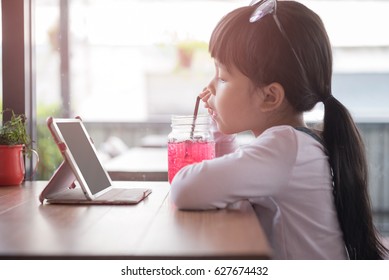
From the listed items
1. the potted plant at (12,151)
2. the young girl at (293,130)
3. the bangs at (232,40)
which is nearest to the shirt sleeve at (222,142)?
the young girl at (293,130)

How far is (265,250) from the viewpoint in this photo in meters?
0.70

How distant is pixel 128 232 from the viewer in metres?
0.83

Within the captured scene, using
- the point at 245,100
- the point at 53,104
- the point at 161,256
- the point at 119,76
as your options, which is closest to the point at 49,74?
the point at 53,104

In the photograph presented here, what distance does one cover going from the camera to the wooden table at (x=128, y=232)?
71cm

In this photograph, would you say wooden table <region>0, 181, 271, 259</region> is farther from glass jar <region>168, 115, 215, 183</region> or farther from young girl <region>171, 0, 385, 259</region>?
glass jar <region>168, 115, 215, 183</region>

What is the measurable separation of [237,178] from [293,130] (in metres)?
0.20

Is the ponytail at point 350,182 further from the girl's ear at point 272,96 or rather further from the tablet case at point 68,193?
the tablet case at point 68,193

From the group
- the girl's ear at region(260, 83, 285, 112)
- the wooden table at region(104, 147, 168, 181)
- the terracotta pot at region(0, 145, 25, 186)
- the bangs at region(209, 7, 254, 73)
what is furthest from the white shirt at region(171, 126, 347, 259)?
the wooden table at region(104, 147, 168, 181)

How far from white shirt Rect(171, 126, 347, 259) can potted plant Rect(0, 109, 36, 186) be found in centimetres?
62

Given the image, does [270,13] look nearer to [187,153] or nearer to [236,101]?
[236,101]

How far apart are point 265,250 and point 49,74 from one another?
149cm

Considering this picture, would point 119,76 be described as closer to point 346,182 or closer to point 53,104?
point 53,104

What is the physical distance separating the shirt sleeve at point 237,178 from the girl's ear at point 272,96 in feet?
0.66

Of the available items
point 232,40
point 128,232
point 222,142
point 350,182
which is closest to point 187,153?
point 222,142
